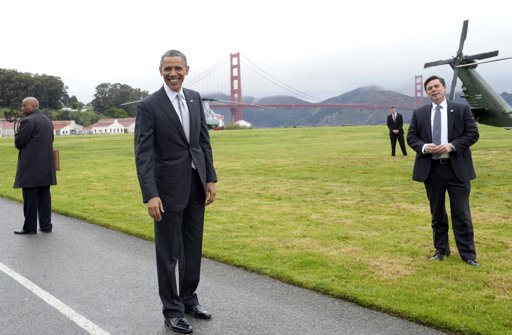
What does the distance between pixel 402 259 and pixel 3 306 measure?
4.33m

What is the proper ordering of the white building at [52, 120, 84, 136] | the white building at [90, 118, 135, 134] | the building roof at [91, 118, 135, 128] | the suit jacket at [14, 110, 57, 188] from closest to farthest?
the suit jacket at [14, 110, 57, 188]
the white building at [52, 120, 84, 136]
the white building at [90, 118, 135, 134]
the building roof at [91, 118, 135, 128]

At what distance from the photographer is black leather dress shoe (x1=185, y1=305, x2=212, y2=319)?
4.64 m

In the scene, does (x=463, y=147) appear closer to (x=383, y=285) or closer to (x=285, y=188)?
(x=383, y=285)

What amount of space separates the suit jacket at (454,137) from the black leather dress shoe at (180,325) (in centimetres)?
339

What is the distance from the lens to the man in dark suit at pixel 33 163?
877 centimetres

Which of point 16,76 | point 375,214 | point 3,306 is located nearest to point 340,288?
point 3,306

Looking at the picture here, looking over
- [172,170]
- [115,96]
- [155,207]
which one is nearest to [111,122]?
[115,96]

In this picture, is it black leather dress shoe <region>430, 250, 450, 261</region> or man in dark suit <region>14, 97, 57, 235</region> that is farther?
man in dark suit <region>14, 97, 57, 235</region>

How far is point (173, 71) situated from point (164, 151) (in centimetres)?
66

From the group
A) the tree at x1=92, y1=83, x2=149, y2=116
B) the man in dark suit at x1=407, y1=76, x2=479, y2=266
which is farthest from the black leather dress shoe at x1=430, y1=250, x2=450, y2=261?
the tree at x1=92, y1=83, x2=149, y2=116

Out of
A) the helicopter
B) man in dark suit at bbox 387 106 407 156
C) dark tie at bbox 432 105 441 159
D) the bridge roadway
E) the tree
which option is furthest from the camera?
the tree

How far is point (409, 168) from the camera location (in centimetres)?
1697

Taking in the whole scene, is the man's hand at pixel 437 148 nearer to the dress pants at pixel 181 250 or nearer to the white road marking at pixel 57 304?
the dress pants at pixel 181 250

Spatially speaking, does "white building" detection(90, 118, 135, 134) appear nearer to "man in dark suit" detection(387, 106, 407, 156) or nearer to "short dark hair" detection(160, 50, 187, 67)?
"man in dark suit" detection(387, 106, 407, 156)
